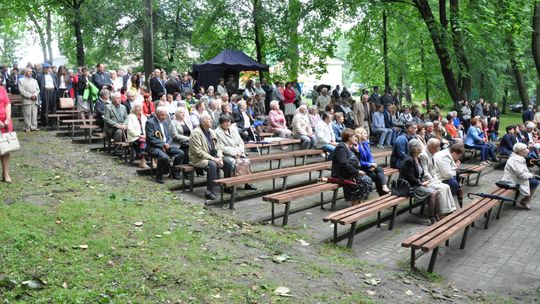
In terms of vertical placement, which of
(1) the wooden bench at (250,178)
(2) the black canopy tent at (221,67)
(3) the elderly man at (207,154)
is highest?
(2) the black canopy tent at (221,67)

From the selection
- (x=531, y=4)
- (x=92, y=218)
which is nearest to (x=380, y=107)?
(x=531, y=4)

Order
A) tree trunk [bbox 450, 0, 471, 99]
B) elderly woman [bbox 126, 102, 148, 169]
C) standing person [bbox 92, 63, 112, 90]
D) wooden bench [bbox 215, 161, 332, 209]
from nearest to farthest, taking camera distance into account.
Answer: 1. wooden bench [bbox 215, 161, 332, 209]
2. elderly woman [bbox 126, 102, 148, 169]
3. standing person [bbox 92, 63, 112, 90]
4. tree trunk [bbox 450, 0, 471, 99]

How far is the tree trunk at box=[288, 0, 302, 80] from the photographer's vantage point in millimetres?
21359

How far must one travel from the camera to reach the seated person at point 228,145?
9180 millimetres

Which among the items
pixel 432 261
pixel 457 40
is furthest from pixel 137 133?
pixel 457 40

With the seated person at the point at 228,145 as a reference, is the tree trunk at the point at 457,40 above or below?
above

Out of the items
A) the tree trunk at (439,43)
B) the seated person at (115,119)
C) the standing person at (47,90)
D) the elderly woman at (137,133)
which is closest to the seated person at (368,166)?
the elderly woman at (137,133)

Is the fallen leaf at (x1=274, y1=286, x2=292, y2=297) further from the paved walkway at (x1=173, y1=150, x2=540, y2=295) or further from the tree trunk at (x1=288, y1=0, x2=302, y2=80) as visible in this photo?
the tree trunk at (x1=288, y1=0, x2=302, y2=80)

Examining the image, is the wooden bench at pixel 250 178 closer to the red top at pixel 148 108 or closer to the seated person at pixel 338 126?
the seated person at pixel 338 126

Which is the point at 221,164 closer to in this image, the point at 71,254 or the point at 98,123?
the point at 71,254

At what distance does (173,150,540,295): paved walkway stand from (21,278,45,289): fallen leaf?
3.70m

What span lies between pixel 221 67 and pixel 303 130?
6679mm

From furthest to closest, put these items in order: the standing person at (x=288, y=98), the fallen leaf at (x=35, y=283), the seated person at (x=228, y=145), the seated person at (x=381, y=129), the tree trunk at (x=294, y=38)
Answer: the tree trunk at (x=294, y=38) < the standing person at (x=288, y=98) < the seated person at (x=381, y=129) < the seated person at (x=228, y=145) < the fallen leaf at (x=35, y=283)

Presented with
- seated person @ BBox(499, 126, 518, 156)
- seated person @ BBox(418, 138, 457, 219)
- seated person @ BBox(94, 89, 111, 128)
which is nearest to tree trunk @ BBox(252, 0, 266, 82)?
seated person @ BBox(94, 89, 111, 128)
